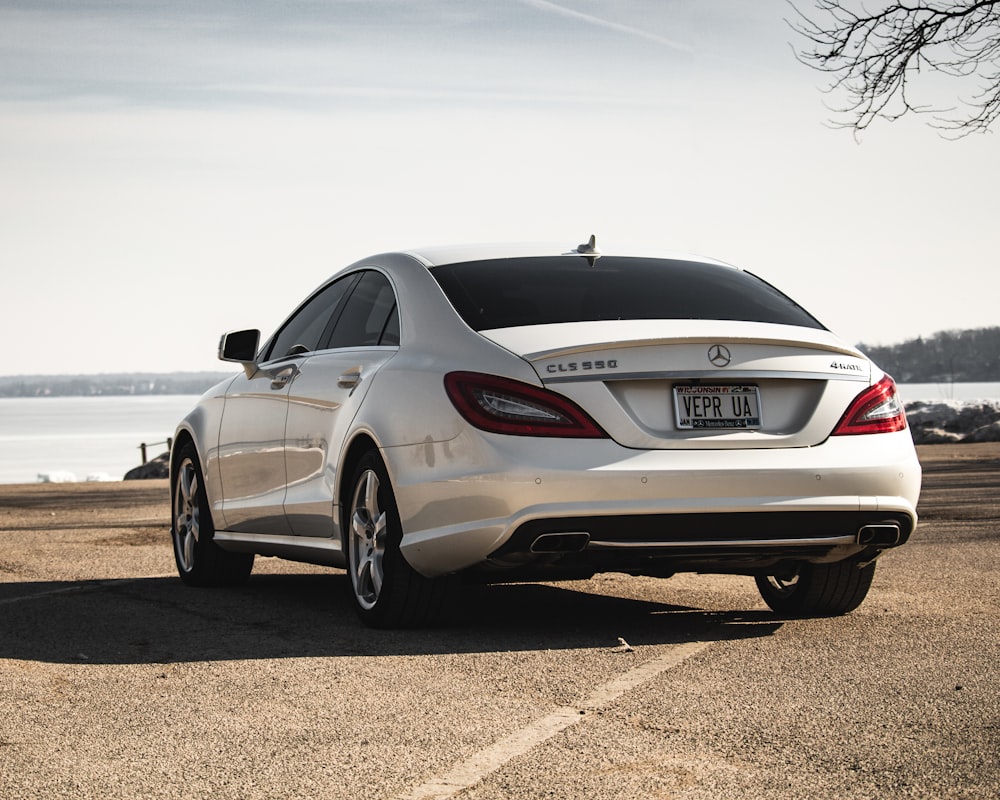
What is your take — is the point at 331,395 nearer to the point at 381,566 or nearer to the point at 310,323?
the point at 381,566

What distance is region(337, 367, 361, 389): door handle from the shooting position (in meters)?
6.76

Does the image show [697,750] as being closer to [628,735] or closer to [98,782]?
[628,735]

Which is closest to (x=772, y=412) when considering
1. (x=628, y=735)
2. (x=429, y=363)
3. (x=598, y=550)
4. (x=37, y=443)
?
(x=598, y=550)

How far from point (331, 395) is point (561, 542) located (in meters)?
1.67

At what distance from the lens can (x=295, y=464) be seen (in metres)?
7.42

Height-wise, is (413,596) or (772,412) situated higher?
(772,412)

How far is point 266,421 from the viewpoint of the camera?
25.8 ft

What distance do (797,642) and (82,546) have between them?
22.2ft

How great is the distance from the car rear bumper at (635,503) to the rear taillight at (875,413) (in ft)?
0.15

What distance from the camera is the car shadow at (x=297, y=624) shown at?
20.0 feet

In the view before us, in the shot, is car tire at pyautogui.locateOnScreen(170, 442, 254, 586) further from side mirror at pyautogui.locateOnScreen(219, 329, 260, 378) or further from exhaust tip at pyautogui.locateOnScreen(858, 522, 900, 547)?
exhaust tip at pyautogui.locateOnScreen(858, 522, 900, 547)

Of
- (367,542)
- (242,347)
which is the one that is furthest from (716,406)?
(242,347)

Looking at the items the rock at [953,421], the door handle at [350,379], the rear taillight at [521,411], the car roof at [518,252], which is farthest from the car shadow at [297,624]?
the rock at [953,421]

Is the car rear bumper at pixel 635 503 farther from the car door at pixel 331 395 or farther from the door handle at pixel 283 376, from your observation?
the door handle at pixel 283 376
